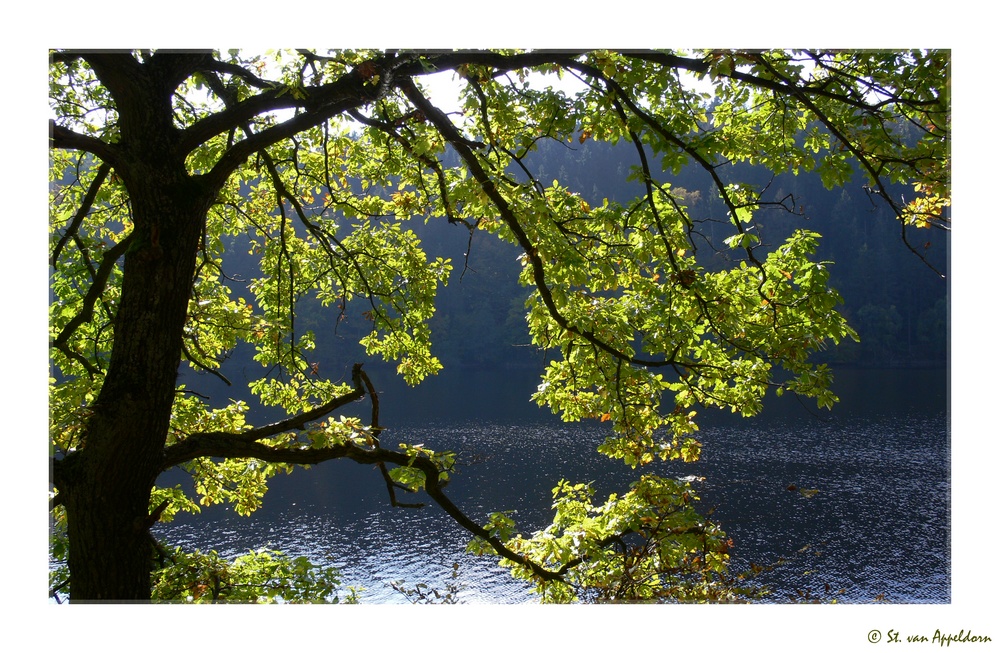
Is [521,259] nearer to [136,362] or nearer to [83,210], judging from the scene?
[136,362]

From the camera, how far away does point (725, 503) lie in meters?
16.0

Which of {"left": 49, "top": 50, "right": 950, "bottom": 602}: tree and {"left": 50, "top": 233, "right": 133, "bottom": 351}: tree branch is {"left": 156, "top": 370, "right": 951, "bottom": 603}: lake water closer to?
{"left": 49, "top": 50, "right": 950, "bottom": 602}: tree

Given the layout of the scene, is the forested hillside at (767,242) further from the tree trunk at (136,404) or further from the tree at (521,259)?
the tree trunk at (136,404)

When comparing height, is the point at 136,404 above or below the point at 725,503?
above

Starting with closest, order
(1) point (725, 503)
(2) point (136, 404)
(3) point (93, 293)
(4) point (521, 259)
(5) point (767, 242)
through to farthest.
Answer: (2) point (136, 404) < (3) point (93, 293) < (4) point (521, 259) < (1) point (725, 503) < (5) point (767, 242)

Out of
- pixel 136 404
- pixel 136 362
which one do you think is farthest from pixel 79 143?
pixel 136 404

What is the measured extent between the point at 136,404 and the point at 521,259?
1.94 m

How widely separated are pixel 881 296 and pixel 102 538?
145 ft

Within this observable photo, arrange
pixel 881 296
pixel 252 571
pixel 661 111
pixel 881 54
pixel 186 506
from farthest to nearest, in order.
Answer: pixel 881 296 → pixel 186 506 → pixel 252 571 → pixel 661 111 → pixel 881 54

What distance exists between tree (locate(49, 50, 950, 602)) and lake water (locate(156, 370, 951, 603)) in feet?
14.5

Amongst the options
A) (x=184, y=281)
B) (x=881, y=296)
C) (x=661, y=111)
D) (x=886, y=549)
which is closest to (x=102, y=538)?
(x=184, y=281)

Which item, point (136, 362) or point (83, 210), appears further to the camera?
point (83, 210)

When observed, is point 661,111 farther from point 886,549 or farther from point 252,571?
point 886,549
